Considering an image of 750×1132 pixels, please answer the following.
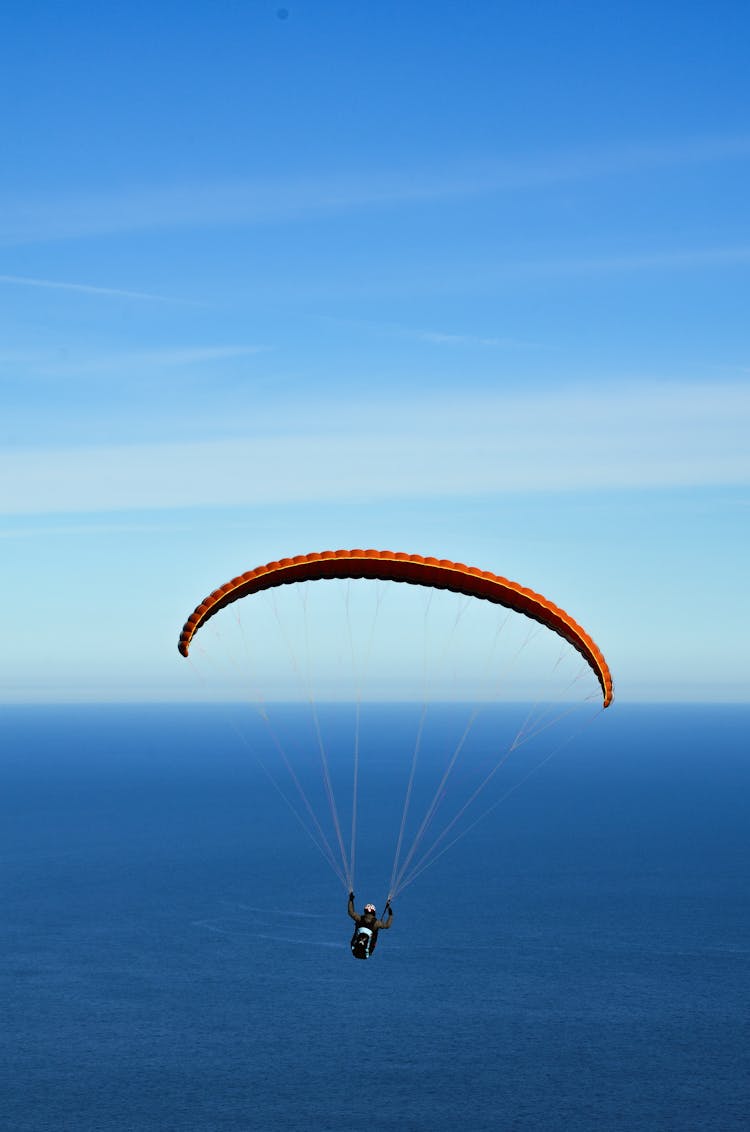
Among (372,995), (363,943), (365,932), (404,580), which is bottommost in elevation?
(372,995)

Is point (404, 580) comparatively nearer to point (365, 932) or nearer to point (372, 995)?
point (365, 932)


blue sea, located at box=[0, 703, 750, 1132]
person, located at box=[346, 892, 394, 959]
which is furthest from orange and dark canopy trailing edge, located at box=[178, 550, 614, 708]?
blue sea, located at box=[0, 703, 750, 1132]

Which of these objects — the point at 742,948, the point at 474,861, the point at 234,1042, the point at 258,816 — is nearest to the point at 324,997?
the point at 234,1042

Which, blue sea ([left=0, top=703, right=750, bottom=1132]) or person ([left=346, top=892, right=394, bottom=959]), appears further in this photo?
blue sea ([left=0, top=703, right=750, bottom=1132])

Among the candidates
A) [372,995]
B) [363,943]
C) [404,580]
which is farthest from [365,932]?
[372,995]

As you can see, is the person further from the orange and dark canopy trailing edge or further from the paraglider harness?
the orange and dark canopy trailing edge

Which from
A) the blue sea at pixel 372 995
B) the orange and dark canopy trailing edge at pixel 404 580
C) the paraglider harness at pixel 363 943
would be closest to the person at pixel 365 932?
the paraglider harness at pixel 363 943
